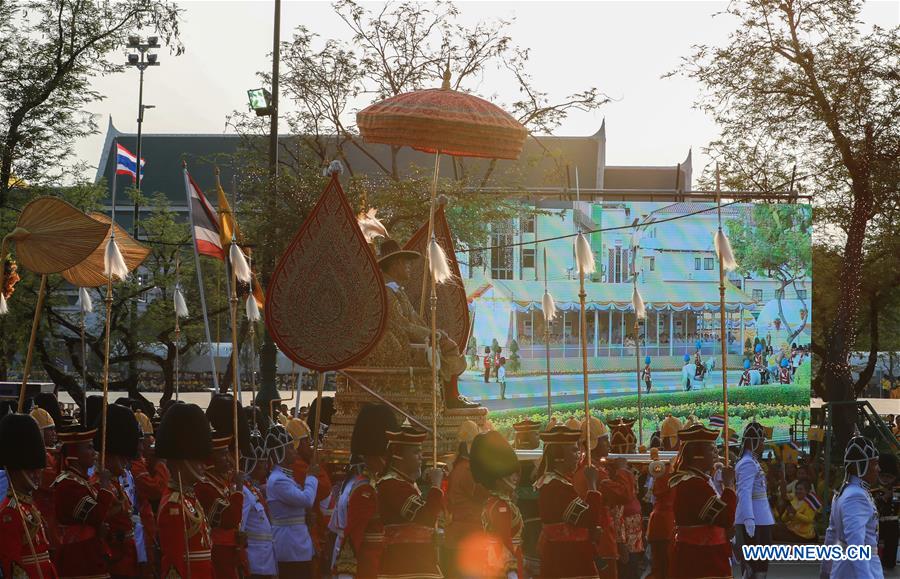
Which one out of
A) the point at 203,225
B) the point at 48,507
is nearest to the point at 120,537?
the point at 48,507

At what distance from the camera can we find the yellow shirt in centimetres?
1670

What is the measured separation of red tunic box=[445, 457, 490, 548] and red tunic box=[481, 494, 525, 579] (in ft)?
0.46

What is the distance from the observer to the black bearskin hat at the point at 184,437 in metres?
8.32

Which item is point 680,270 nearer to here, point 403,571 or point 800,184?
point 800,184

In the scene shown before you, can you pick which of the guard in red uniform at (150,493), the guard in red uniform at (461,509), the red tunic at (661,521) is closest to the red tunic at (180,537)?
the guard in red uniform at (150,493)

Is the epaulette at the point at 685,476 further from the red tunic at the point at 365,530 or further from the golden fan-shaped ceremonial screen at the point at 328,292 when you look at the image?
the golden fan-shaped ceremonial screen at the point at 328,292

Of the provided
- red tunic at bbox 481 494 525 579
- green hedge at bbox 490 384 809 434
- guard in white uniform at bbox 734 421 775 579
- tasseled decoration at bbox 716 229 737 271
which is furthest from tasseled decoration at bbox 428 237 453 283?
green hedge at bbox 490 384 809 434

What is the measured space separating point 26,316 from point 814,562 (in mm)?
16079

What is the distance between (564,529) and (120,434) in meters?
3.88

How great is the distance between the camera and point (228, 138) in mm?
57781

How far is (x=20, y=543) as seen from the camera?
7527 mm

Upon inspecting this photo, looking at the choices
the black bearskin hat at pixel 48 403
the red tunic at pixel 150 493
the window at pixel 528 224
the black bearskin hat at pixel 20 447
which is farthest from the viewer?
the window at pixel 528 224

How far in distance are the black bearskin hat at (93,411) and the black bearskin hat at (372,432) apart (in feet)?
10.1

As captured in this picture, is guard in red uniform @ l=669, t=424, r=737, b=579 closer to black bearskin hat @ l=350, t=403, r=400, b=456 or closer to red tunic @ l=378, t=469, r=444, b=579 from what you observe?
red tunic @ l=378, t=469, r=444, b=579
